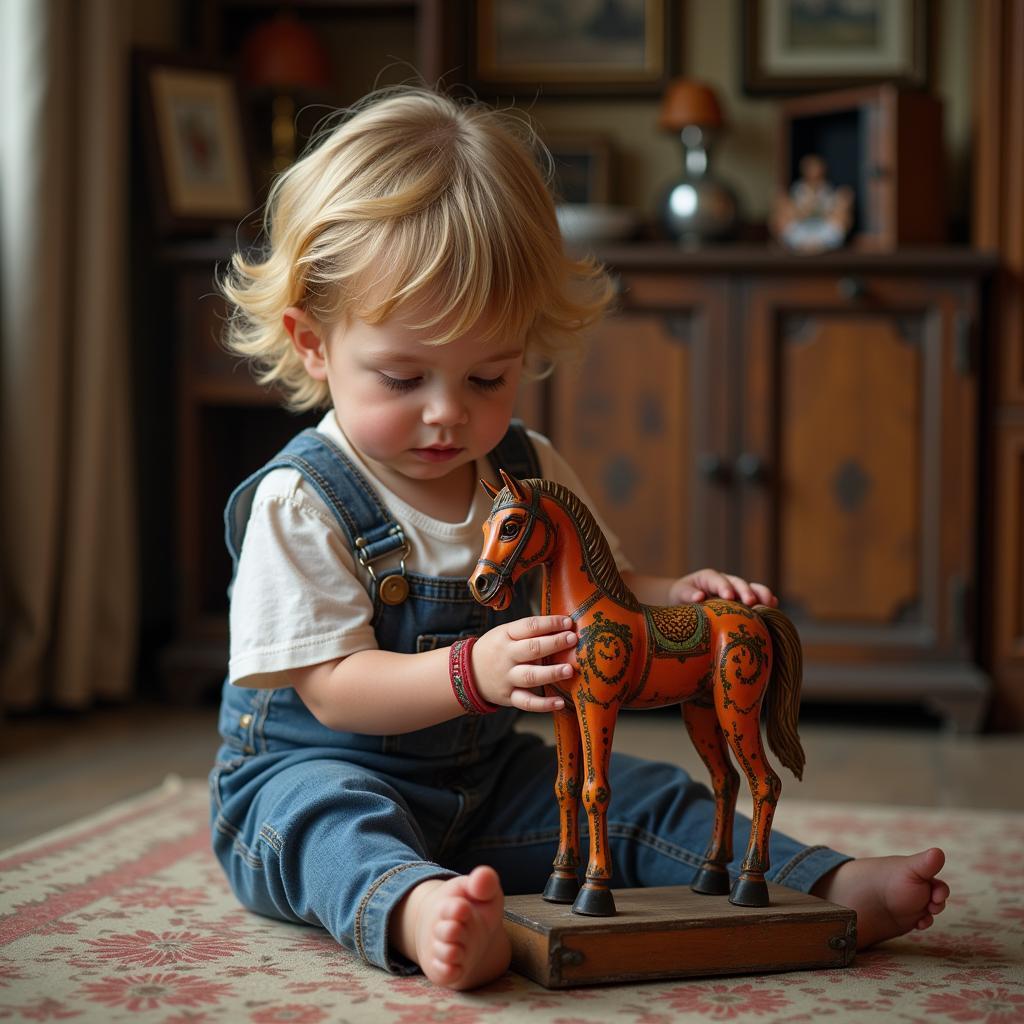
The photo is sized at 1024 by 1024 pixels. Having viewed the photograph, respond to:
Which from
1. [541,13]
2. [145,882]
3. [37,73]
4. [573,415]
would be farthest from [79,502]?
[541,13]

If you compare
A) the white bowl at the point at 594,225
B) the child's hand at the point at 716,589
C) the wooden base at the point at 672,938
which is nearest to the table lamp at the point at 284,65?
the white bowl at the point at 594,225

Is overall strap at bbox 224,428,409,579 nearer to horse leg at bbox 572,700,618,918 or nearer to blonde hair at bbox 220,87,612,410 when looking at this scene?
blonde hair at bbox 220,87,612,410

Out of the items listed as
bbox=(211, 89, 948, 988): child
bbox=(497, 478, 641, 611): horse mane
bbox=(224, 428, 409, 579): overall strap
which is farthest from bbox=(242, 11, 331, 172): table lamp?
bbox=(497, 478, 641, 611): horse mane

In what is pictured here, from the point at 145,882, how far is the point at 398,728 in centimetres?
37

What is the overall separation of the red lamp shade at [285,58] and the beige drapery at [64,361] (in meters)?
0.27

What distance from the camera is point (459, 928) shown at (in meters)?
0.89

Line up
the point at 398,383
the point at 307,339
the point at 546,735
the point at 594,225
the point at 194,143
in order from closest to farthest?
1. the point at 398,383
2. the point at 307,339
3. the point at 546,735
4. the point at 594,225
5. the point at 194,143

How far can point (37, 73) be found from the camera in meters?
2.18

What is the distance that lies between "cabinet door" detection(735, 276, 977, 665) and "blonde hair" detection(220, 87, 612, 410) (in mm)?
1194

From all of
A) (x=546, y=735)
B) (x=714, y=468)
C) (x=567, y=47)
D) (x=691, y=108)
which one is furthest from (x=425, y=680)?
(x=567, y=47)

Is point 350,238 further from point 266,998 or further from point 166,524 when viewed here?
point 166,524

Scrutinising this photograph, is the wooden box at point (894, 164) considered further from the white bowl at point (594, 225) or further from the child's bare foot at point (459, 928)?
the child's bare foot at point (459, 928)

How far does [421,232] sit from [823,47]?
1.92 m

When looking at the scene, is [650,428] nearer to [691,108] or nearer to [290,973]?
[691,108]
